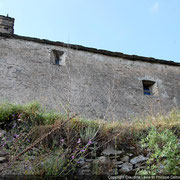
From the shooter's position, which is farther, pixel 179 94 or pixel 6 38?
pixel 179 94

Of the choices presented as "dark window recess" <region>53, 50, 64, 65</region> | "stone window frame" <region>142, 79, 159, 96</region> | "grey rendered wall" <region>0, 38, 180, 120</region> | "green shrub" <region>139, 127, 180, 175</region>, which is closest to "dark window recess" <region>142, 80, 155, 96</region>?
"stone window frame" <region>142, 79, 159, 96</region>

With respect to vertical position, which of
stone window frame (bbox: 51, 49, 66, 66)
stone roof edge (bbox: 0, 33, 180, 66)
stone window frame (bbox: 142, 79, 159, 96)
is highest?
stone roof edge (bbox: 0, 33, 180, 66)

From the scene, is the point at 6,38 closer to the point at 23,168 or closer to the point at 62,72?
the point at 62,72

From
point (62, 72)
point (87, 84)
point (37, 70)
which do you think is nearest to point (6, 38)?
point (37, 70)

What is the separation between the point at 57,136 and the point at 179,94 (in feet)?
21.5

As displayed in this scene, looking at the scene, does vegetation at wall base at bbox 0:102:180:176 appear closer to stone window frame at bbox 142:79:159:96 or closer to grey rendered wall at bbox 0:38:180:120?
grey rendered wall at bbox 0:38:180:120

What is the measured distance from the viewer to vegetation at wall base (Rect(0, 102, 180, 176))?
409 centimetres

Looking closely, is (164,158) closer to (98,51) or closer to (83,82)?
(83,82)

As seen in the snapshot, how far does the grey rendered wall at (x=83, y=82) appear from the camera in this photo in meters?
7.91

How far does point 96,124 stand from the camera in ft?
18.3

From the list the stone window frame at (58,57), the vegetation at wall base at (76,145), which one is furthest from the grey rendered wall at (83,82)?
the vegetation at wall base at (76,145)

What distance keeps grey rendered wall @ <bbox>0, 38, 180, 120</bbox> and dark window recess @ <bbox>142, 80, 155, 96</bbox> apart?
17cm

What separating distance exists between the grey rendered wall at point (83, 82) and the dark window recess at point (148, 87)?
0.17m

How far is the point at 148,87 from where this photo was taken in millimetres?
9969
